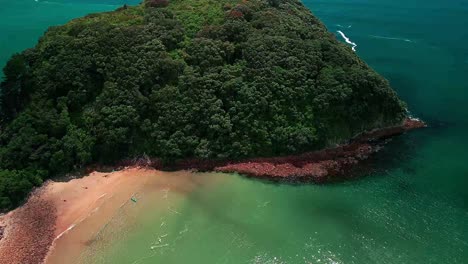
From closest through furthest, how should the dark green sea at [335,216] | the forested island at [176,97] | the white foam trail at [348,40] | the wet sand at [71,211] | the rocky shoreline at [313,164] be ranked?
the dark green sea at [335,216] → the wet sand at [71,211] → the rocky shoreline at [313,164] → the forested island at [176,97] → the white foam trail at [348,40]

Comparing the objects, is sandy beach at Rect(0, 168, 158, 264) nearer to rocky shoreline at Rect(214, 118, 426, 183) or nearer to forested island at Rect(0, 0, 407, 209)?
forested island at Rect(0, 0, 407, 209)

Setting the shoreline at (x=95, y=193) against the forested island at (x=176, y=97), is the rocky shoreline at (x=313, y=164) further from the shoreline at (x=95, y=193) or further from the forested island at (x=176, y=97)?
the forested island at (x=176, y=97)

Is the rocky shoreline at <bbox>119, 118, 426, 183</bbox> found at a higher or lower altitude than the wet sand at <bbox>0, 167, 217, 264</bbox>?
higher

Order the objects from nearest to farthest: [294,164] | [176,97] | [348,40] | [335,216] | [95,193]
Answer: [335,216], [95,193], [294,164], [176,97], [348,40]

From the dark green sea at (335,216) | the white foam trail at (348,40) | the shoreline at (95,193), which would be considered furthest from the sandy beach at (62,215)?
the white foam trail at (348,40)

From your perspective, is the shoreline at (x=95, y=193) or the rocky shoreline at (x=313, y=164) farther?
the rocky shoreline at (x=313, y=164)

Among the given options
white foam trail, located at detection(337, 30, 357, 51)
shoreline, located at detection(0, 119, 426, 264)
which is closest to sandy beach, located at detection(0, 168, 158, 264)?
shoreline, located at detection(0, 119, 426, 264)

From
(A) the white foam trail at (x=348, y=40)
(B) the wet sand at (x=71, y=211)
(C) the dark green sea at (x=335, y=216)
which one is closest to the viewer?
(C) the dark green sea at (x=335, y=216)

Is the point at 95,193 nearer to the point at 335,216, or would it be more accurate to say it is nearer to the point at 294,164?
the point at 294,164

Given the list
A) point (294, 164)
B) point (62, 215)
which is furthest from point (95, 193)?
point (294, 164)

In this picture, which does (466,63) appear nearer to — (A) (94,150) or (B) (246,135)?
(B) (246,135)
